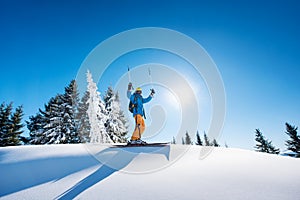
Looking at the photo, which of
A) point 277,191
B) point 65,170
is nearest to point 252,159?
point 277,191

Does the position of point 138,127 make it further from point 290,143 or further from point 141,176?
point 290,143

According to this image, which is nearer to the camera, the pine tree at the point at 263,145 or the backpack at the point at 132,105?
the backpack at the point at 132,105

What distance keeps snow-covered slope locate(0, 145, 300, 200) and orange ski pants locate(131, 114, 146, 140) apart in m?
1.99

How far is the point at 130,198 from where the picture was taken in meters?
2.22

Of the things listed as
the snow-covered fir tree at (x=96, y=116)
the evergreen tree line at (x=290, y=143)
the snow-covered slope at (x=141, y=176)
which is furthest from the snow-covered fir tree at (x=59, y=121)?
the evergreen tree line at (x=290, y=143)

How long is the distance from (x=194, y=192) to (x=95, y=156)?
104 inches

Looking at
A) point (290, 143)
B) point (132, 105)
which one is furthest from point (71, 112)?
point (290, 143)

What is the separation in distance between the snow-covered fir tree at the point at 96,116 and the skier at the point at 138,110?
9.48m

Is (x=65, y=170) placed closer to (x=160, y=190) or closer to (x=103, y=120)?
(x=160, y=190)

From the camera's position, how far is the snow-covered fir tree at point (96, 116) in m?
15.2

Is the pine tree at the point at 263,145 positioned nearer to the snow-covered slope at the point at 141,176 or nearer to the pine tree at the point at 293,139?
the pine tree at the point at 293,139

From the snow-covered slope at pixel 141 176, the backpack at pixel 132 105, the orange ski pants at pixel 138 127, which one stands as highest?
the backpack at pixel 132 105

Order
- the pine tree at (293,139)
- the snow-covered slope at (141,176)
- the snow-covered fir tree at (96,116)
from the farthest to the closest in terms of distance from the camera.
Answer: the pine tree at (293,139)
the snow-covered fir tree at (96,116)
the snow-covered slope at (141,176)

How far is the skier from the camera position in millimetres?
6459
